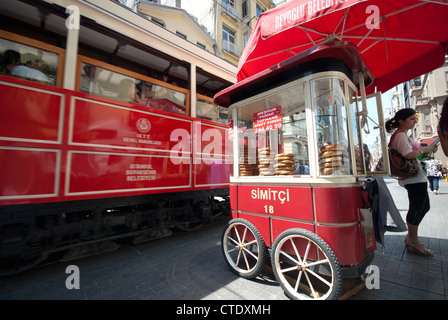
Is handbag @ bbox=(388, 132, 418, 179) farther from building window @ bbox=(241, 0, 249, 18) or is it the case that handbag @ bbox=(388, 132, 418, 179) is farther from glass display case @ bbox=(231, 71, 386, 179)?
building window @ bbox=(241, 0, 249, 18)

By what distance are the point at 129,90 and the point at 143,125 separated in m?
0.64

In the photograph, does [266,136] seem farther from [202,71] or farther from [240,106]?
[202,71]

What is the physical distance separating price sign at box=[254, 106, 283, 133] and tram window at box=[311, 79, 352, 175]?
1.52 ft

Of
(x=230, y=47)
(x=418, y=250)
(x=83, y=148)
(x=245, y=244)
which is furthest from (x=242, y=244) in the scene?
(x=230, y=47)

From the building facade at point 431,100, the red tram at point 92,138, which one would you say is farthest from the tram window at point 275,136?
the building facade at point 431,100

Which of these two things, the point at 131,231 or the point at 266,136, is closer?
the point at 266,136

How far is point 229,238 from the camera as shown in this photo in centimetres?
279

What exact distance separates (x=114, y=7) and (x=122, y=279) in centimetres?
395

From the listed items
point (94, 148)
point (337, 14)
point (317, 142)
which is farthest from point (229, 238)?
point (337, 14)

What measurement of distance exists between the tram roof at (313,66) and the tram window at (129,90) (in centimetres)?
160

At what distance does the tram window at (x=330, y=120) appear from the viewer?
199 cm
